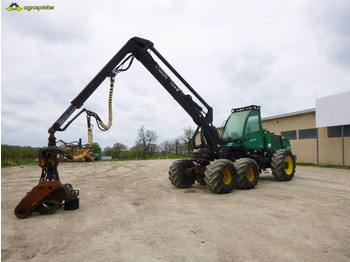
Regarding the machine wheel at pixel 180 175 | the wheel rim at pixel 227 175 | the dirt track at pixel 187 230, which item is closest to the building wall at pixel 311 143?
the dirt track at pixel 187 230

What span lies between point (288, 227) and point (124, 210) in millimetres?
3757

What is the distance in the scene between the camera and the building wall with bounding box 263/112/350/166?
64.5ft

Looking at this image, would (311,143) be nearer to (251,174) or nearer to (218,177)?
(251,174)

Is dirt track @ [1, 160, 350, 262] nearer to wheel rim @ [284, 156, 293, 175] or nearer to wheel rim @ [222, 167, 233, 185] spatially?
wheel rim @ [222, 167, 233, 185]

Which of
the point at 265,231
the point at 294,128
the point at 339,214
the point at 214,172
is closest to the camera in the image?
the point at 265,231

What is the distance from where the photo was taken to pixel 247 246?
4.30 m

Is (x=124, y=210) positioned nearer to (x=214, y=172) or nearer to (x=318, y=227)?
(x=214, y=172)

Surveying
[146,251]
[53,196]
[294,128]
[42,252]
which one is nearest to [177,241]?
[146,251]

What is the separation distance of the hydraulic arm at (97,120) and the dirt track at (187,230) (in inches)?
12.5

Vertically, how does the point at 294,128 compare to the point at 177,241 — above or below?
above

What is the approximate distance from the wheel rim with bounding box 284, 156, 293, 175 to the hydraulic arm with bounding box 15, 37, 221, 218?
138 inches

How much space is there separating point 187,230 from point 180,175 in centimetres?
504

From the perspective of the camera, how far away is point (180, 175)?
33.3ft

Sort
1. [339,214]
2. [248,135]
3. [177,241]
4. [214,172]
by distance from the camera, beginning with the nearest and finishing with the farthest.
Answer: [177,241] < [339,214] < [214,172] < [248,135]
